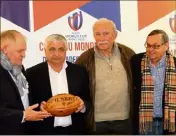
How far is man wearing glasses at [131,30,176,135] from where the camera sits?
2.41 m

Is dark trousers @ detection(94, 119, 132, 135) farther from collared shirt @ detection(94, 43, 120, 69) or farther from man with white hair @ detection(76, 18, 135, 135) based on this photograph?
collared shirt @ detection(94, 43, 120, 69)

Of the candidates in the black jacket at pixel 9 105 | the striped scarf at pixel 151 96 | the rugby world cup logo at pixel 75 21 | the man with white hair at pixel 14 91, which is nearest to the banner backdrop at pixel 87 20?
the rugby world cup logo at pixel 75 21

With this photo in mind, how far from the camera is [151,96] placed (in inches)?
95.4

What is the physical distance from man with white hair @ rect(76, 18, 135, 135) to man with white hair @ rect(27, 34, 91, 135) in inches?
3.3

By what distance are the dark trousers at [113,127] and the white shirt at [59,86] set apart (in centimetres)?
25

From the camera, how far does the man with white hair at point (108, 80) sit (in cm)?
238

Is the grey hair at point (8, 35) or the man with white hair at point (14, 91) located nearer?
the man with white hair at point (14, 91)

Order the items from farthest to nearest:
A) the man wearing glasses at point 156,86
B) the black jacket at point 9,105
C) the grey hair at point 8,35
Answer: the man wearing glasses at point 156,86 < the grey hair at point 8,35 < the black jacket at point 9,105

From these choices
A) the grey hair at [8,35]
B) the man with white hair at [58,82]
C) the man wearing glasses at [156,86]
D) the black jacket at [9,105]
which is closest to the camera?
the black jacket at [9,105]

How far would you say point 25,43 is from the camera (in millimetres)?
2287

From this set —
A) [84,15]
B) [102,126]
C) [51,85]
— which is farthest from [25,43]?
[102,126]

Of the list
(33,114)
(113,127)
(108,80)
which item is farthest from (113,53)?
(33,114)

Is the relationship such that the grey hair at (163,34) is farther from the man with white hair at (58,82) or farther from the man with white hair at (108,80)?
the man with white hair at (58,82)

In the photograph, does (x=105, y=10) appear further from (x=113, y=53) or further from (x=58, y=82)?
(x=58, y=82)
